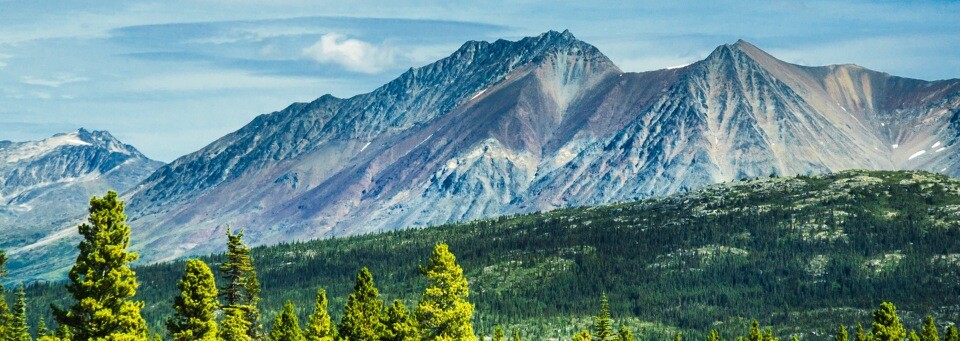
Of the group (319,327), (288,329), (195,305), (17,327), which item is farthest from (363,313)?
(17,327)

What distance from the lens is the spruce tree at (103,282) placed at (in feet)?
188

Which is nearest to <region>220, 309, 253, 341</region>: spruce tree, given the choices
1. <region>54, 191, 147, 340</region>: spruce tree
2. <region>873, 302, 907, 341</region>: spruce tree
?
<region>54, 191, 147, 340</region>: spruce tree

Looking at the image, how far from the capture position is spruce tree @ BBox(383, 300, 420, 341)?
74812 millimetres

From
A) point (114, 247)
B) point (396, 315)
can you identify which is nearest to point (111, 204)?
point (114, 247)

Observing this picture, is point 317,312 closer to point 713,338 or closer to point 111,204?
point 111,204

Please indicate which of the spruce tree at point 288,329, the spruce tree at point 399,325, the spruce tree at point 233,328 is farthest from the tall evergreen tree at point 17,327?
the spruce tree at point 399,325

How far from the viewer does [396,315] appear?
7994 centimetres

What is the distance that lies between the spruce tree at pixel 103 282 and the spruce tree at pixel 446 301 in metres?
17.9

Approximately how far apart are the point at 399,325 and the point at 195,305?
43.3 feet

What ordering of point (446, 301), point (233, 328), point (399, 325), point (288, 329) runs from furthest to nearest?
point (288, 329) → point (233, 328) → point (399, 325) → point (446, 301)

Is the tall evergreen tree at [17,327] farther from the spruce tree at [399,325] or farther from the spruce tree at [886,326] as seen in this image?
the spruce tree at [886,326]

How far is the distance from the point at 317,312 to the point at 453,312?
17.7m

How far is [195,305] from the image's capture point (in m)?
70.4

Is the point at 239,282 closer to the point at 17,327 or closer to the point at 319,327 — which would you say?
the point at 319,327
